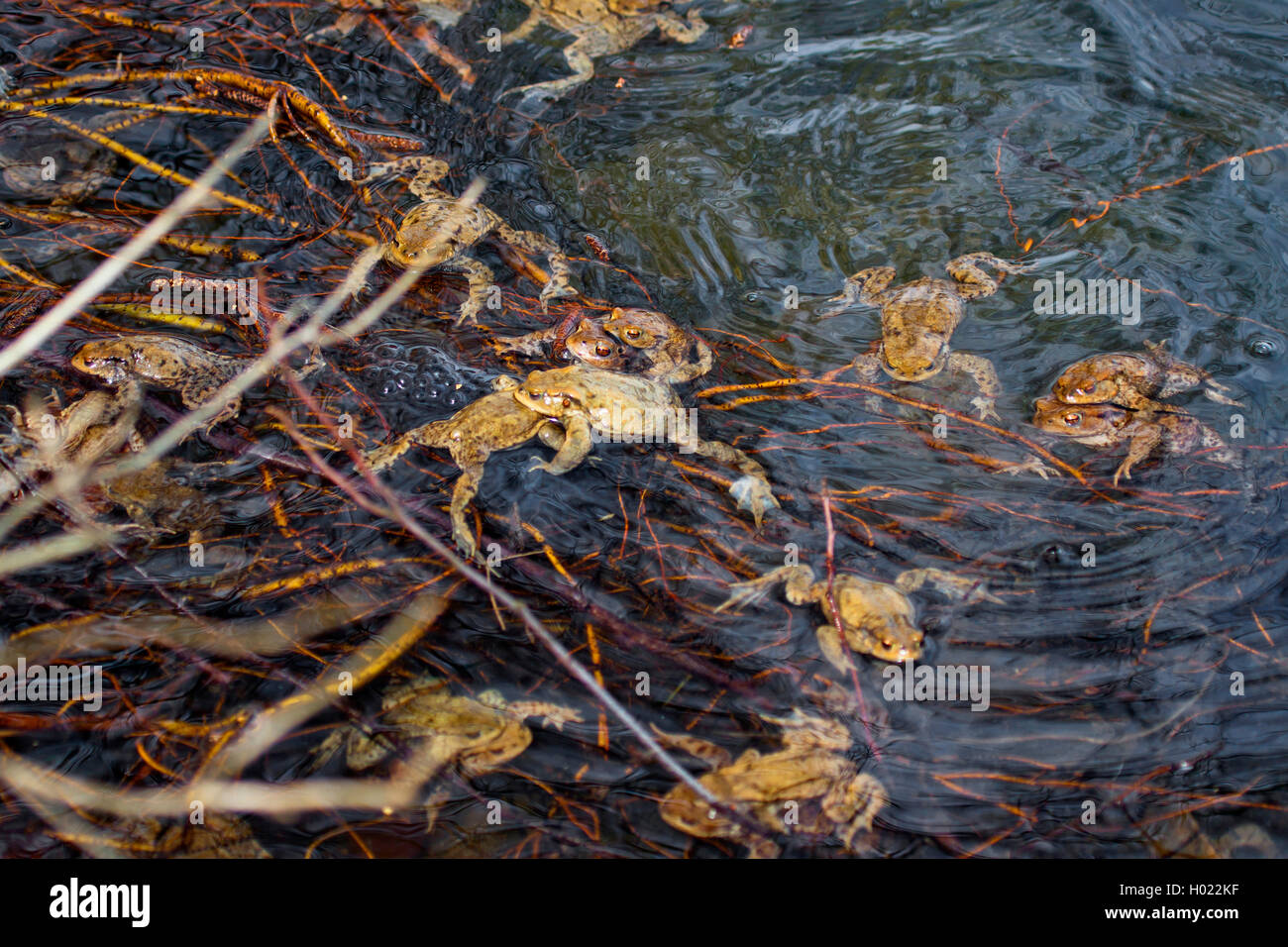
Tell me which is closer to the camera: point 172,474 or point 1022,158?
point 172,474

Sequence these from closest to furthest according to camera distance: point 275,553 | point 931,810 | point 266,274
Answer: point 931,810 < point 275,553 < point 266,274

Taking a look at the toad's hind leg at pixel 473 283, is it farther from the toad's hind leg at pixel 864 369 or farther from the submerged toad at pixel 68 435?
the toad's hind leg at pixel 864 369

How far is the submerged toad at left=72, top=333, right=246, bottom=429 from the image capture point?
4559 mm

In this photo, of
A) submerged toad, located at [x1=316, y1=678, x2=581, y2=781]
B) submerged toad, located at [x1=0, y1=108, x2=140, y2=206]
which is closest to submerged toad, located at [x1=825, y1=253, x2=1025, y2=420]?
submerged toad, located at [x1=316, y1=678, x2=581, y2=781]

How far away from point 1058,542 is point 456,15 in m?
6.03

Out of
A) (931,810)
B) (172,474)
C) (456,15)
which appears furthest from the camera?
(456,15)

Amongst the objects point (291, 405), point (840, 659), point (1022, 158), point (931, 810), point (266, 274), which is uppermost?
point (1022, 158)

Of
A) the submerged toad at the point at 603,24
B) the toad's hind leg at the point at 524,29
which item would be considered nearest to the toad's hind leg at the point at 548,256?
the submerged toad at the point at 603,24

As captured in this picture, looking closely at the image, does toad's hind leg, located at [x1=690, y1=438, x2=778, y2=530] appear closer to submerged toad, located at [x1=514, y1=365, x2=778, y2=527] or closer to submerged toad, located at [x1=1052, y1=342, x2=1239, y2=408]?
submerged toad, located at [x1=514, y1=365, x2=778, y2=527]

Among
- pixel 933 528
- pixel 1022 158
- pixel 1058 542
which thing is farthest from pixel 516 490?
pixel 1022 158

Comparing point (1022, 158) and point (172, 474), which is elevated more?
point (1022, 158)

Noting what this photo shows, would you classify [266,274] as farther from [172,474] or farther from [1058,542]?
[1058,542]

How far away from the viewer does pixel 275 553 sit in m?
4.02

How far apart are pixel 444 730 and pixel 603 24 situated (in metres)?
5.74
